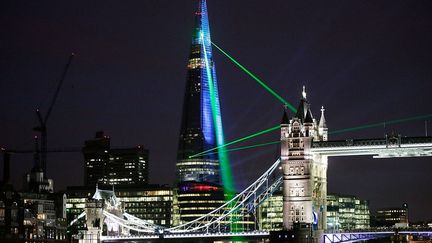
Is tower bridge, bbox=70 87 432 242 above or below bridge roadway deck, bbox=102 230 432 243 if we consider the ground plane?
above

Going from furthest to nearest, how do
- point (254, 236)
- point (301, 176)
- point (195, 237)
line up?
point (195, 237) → point (254, 236) → point (301, 176)

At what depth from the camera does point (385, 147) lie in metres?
116

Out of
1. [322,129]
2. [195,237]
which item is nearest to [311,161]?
[322,129]

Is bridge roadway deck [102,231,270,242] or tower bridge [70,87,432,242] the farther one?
bridge roadway deck [102,231,270,242]

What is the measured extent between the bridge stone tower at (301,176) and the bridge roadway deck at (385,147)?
3253 mm

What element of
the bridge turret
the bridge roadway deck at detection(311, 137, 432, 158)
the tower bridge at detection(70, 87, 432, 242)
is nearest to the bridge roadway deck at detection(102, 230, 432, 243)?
the tower bridge at detection(70, 87, 432, 242)

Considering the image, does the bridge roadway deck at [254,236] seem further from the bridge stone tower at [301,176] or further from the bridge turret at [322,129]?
the bridge turret at [322,129]

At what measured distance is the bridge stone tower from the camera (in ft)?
396

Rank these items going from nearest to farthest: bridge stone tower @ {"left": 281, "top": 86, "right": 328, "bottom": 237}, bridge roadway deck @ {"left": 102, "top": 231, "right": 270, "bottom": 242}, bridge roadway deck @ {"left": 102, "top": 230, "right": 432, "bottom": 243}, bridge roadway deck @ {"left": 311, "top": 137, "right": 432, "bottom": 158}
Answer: bridge roadway deck @ {"left": 311, "top": 137, "right": 432, "bottom": 158}
bridge roadway deck @ {"left": 102, "top": 230, "right": 432, "bottom": 243}
bridge stone tower @ {"left": 281, "top": 86, "right": 328, "bottom": 237}
bridge roadway deck @ {"left": 102, "top": 231, "right": 270, "bottom": 242}

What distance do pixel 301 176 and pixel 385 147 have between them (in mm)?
11692

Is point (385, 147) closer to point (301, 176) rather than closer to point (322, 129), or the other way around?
point (301, 176)

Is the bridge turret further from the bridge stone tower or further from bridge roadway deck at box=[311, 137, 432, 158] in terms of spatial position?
bridge roadway deck at box=[311, 137, 432, 158]

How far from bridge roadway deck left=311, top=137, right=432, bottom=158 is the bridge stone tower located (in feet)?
10.7

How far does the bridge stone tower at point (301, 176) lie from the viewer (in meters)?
121
